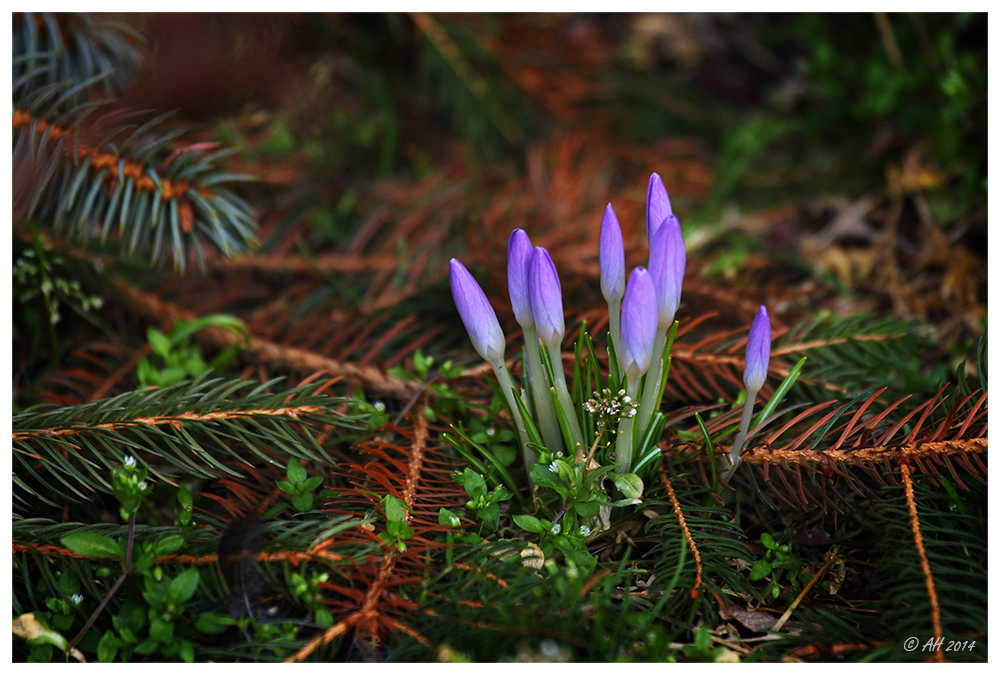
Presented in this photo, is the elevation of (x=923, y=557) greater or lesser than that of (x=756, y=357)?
lesser

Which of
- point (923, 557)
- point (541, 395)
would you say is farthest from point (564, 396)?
point (923, 557)

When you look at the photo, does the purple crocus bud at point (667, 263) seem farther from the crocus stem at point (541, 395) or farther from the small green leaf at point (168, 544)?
the small green leaf at point (168, 544)

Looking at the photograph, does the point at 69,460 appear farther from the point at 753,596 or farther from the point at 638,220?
the point at 638,220

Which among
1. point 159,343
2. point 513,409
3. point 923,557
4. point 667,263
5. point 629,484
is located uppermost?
point 667,263

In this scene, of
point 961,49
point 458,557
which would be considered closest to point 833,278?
point 961,49

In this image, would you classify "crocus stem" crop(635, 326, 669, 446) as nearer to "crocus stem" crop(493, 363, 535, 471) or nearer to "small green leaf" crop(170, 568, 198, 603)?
"crocus stem" crop(493, 363, 535, 471)

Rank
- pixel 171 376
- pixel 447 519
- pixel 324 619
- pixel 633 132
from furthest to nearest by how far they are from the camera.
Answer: pixel 633 132 < pixel 171 376 < pixel 447 519 < pixel 324 619

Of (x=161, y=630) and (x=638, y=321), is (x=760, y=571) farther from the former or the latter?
(x=161, y=630)
